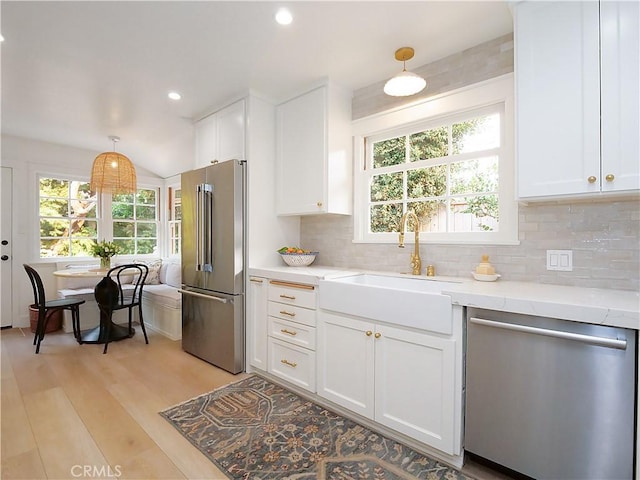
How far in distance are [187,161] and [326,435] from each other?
4.21 metres

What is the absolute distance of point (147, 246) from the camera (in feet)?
18.1

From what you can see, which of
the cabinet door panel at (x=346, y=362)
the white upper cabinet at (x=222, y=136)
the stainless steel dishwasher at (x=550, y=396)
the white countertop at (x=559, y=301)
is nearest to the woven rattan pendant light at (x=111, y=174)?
the white upper cabinet at (x=222, y=136)

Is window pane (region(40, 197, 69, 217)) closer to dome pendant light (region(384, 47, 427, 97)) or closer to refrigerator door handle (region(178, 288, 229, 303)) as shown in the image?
refrigerator door handle (region(178, 288, 229, 303))

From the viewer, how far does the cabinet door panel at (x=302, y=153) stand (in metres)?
2.75

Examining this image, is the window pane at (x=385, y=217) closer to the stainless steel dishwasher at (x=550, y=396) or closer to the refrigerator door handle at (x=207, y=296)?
the stainless steel dishwasher at (x=550, y=396)

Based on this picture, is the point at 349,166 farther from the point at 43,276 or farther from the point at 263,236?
the point at 43,276

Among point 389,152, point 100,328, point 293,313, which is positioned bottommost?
point 100,328

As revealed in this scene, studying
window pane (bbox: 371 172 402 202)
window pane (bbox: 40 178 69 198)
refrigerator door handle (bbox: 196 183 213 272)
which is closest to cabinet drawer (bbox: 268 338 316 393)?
refrigerator door handle (bbox: 196 183 213 272)

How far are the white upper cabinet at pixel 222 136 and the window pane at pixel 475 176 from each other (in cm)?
183

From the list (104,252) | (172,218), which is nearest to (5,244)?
(104,252)

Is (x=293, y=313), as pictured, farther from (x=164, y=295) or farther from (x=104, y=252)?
(x=104, y=252)

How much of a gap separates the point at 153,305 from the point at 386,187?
3.35 meters

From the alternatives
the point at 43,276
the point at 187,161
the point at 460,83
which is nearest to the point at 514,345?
the point at 460,83

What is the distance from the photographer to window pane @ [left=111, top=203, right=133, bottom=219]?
5098 millimetres
